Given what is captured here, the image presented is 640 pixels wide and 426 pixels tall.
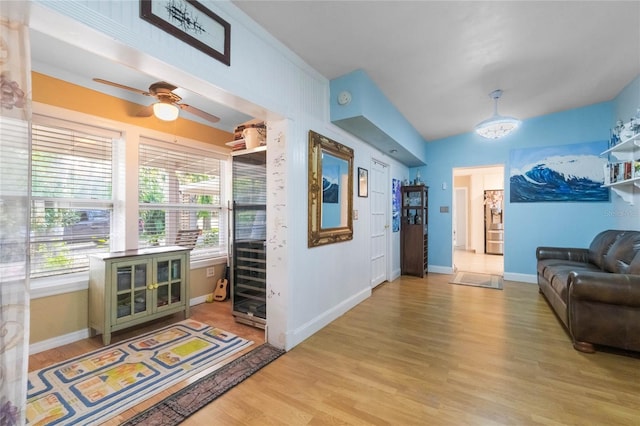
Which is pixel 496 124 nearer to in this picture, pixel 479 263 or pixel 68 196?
pixel 479 263

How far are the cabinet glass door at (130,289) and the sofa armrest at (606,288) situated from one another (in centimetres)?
403

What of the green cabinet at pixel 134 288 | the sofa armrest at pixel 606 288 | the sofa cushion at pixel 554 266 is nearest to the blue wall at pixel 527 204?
the sofa cushion at pixel 554 266

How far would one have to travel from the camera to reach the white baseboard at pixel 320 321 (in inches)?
97.3

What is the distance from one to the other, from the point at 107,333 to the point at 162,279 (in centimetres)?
63

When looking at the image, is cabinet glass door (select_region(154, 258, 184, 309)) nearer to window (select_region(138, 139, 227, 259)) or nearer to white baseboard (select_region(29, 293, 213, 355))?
window (select_region(138, 139, 227, 259))

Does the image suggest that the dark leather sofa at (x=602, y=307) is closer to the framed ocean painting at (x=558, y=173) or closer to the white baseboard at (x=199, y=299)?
the framed ocean painting at (x=558, y=173)

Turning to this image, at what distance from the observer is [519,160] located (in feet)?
15.6

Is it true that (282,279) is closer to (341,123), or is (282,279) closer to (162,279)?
(162,279)

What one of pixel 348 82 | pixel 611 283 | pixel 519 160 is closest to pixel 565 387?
pixel 611 283

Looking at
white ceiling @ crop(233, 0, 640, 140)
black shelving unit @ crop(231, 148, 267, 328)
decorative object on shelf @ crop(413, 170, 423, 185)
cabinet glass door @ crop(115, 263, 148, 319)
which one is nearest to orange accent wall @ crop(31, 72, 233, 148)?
Answer: black shelving unit @ crop(231, 148, 267, 328)

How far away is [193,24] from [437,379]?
2859 mm

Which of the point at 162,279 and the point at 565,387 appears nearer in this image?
the point at 565,387

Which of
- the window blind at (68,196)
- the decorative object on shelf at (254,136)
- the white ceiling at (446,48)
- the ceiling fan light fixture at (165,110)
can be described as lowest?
the window blind at (68,196)

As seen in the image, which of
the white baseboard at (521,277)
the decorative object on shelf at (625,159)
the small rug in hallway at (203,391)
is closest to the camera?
the small rug in hallway at (203,391)
